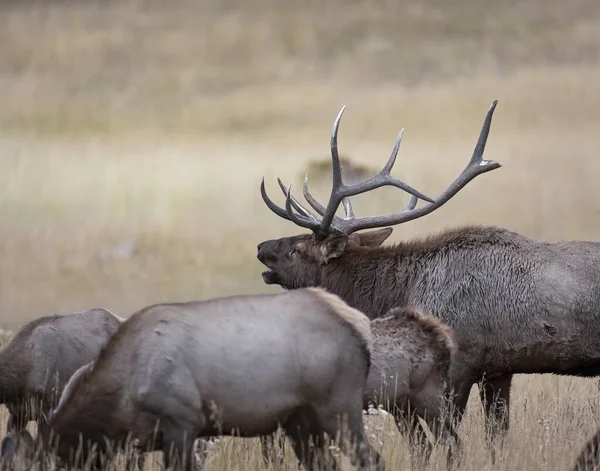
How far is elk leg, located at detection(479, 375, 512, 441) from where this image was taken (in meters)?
9.47

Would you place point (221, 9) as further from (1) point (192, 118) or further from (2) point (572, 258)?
(2) point (572, 258)

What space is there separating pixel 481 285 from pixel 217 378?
3.47 meters

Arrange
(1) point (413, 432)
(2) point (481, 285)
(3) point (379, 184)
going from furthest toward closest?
(3) point (379, 184) < (2) point (481, 285) < (1) point (413, 432)

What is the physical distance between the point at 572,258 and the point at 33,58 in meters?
74.9

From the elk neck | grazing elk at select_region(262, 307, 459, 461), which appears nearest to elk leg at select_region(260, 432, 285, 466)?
grazing elk at select_region(262, 307, 459, 461)

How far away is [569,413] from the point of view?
957cm

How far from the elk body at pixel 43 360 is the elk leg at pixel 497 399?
121 inches

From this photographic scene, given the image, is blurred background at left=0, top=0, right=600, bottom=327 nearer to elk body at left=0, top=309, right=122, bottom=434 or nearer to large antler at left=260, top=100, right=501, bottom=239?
large antler at left=260, top=100, right=501, bottom=239

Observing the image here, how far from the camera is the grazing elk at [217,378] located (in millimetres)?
6617

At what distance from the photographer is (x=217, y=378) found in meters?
6.68

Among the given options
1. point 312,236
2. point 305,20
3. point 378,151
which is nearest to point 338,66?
point 305,20

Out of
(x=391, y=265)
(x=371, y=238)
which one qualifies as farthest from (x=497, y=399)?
(x=371, y=238)

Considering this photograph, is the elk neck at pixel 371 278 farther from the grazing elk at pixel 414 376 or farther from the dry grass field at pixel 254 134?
the grazing elk at pixel 414 376

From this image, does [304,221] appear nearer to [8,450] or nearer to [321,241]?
[321,241]
